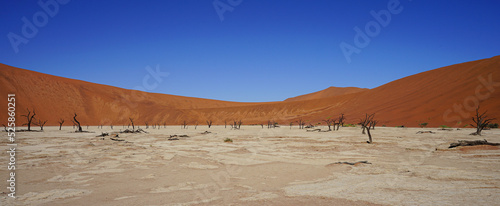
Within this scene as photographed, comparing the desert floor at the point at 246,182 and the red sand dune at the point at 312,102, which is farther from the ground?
the red sand dune at the point at 312,102

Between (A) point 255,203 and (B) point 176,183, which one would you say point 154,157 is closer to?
Result: (B) point 176,183

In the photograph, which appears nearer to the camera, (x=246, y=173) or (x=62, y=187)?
(x=62, y=187)

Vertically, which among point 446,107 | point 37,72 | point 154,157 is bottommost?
point 154,157

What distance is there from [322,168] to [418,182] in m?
2.44

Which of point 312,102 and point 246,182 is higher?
point 312,102

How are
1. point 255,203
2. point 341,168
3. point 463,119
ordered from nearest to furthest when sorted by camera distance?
point 255,203
point 341,168
point 463,119

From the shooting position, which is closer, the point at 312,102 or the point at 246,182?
the point at 246,182

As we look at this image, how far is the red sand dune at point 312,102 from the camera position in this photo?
125 ft

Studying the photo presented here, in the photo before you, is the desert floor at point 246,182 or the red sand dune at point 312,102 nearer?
the desert floor at point 246,182

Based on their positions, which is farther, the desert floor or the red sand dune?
the red sand dune

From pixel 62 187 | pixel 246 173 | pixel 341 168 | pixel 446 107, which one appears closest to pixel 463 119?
pixel 446 107

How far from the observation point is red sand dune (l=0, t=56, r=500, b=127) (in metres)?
38.0

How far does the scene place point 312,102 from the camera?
80.5 m

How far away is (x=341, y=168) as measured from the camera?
23.9 feet
